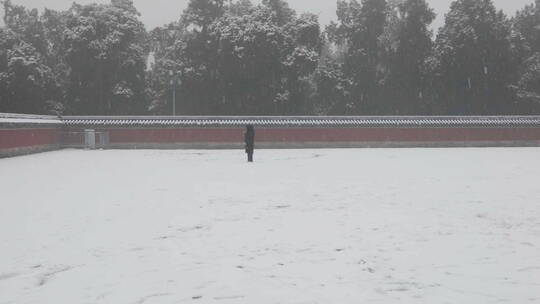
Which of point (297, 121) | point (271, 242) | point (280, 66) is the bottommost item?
point (271, 242)

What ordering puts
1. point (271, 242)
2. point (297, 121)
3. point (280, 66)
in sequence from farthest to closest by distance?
1. point (280, 66)
2. point (297, 121)
3. point (271, 242)

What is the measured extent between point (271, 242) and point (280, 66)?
28732 millimetres

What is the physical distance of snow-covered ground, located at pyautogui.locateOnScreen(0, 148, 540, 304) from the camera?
4.49 metres

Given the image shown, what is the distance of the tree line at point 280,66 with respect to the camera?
3350 centimetres

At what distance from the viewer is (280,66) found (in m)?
34.0

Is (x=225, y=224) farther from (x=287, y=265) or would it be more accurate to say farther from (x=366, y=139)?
(x=366, y=139)

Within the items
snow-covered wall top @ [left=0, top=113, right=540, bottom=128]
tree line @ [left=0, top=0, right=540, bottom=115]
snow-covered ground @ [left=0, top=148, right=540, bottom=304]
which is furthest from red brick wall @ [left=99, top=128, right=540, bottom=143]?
snow-covered ground @ [left=0, top=148, right=540, bottom=304]

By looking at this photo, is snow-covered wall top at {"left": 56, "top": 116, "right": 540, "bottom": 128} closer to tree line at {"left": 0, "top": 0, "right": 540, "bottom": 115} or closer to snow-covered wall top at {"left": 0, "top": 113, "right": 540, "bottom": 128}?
snow-covered wall top at {"left": 0, "top": 113, "right": 540, "bottom": 128}

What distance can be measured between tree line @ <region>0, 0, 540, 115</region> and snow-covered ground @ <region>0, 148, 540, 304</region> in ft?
76.2

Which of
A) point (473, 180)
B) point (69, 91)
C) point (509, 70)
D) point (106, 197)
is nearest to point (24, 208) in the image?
point (106, 197)

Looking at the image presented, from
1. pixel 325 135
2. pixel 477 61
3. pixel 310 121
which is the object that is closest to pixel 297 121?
pixel 310 121

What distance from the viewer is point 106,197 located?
32.0 feet

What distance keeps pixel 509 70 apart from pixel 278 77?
648 inches

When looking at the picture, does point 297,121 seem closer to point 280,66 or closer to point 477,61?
point 280,66
